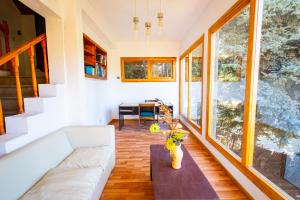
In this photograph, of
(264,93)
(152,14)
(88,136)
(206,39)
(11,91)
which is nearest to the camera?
(264,93)

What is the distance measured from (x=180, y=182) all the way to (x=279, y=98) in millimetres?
1244

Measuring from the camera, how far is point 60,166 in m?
1.73

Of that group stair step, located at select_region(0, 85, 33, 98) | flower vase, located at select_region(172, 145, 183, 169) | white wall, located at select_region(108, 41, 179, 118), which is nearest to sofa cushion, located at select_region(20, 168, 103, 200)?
flower vase, located at select_region(172, 145, 183, 169)

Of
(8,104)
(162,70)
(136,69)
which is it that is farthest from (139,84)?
(8,104)

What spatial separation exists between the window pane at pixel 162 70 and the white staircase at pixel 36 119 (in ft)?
11.9

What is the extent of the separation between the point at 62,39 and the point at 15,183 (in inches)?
80.3

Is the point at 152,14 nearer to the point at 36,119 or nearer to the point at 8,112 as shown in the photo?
the point at 36,119

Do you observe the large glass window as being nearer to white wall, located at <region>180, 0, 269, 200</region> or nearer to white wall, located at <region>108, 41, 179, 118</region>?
white wall, located at <region>108, 41, 179, 118</region>

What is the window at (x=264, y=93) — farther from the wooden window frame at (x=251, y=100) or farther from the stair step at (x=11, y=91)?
the stair step at (x=11, y=91)

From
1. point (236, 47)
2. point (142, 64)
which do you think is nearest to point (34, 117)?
point (236, 47)

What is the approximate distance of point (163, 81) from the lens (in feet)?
18.4

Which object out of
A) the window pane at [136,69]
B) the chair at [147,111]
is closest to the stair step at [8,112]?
the chair at [147,111]

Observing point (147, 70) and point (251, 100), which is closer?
point (251, 100)

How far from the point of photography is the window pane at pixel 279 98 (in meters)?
1.36
